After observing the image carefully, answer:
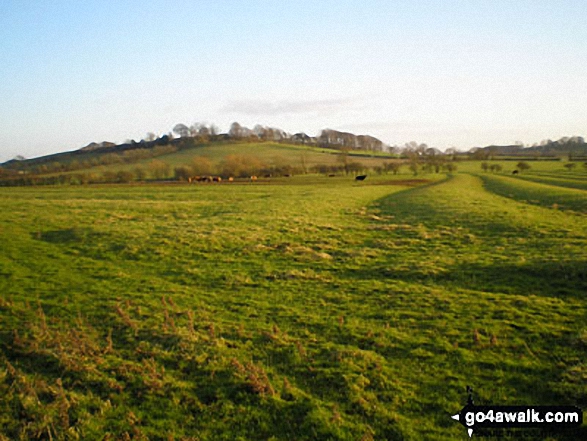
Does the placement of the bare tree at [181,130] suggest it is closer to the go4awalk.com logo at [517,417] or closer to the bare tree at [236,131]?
the bare tree at [236,131]

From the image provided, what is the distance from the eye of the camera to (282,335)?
9.12 metres

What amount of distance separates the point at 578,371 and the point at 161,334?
30.3ft

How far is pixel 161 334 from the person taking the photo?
9172 mm

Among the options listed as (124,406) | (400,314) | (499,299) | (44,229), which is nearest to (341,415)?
(124,406)

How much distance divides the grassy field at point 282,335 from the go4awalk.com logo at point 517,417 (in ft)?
0.62

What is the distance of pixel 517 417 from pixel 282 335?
5070mm

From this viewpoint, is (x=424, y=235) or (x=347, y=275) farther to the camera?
(x=424, y=235)

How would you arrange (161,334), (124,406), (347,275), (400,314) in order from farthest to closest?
(347,275) < (400,314) < (161,334) < (124,406)

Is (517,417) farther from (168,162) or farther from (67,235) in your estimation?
(168,162)

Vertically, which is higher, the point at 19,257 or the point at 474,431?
the point at 19,257

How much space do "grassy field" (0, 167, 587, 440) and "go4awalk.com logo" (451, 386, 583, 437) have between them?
0.62ft

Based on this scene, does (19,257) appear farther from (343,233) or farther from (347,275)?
(343,233)

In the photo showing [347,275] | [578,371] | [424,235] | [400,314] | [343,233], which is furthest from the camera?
[343,233]

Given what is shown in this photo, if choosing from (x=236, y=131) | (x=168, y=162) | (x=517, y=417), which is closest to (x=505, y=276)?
(x=517, y=417)
